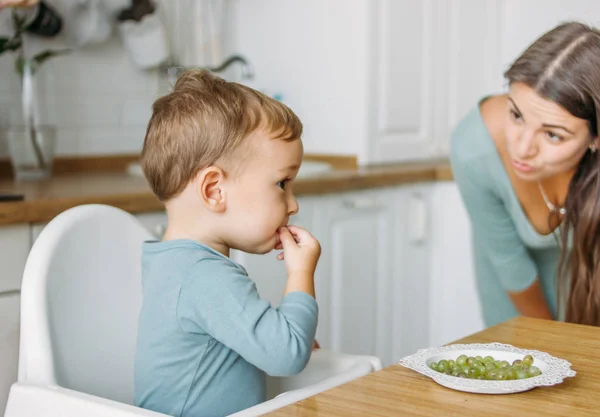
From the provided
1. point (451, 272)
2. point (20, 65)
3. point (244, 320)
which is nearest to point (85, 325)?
point (244, 320)

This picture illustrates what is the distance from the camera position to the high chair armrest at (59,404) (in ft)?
3.15

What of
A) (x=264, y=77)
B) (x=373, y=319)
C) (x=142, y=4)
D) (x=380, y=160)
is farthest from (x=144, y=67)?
(x=373, y=319)

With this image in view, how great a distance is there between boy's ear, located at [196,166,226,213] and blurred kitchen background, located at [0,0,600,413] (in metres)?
1.06

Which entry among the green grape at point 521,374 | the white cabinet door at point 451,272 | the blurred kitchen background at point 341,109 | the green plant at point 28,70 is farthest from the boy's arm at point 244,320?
the white cabinet door at point 451,272

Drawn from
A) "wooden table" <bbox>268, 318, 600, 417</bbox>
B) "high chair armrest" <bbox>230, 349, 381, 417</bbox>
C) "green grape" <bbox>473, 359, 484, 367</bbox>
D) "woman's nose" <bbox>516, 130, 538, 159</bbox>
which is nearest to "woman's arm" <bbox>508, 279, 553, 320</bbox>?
"woman's nose" <bbox>516, 130, 538, 159</bbox>

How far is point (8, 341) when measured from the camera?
1.63m

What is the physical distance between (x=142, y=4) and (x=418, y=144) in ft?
3.28

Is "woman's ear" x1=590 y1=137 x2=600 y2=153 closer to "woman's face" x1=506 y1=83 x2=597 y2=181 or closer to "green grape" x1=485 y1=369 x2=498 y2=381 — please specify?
"woman's face" x1=506 y1=83 x2=597 y2=181

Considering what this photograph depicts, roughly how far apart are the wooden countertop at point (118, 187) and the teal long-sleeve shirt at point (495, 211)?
18.4 inches

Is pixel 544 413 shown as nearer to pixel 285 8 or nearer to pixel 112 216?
pixel 112 216

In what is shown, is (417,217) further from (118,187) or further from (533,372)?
(533,372)

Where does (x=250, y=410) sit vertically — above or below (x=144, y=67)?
below

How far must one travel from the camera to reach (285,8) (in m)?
2.86

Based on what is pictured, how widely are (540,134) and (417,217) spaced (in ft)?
3.78
